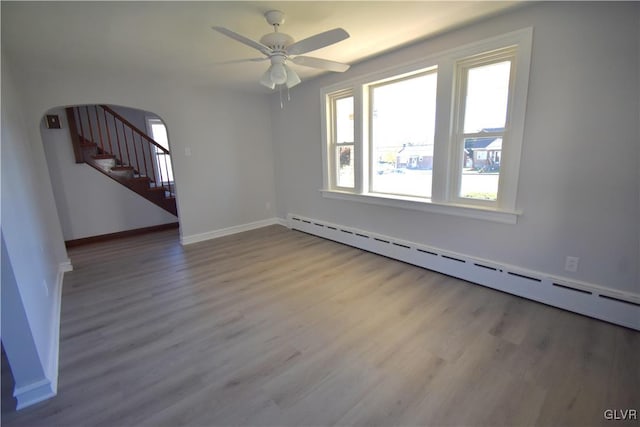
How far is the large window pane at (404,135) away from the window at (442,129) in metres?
0.01

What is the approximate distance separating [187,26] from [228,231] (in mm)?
3185

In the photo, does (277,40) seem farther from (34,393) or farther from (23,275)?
(34,393)

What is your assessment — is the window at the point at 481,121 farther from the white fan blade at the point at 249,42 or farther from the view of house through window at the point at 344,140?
the white fan blade at the point at 249,42

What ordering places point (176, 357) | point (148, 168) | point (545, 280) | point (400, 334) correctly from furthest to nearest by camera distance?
point (148, 168)
point (545, 280)
point (400, 334)
point (176, 357)

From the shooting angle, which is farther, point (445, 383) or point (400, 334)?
point (400, 334)

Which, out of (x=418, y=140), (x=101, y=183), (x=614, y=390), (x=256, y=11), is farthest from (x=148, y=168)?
(x=614, y=390)

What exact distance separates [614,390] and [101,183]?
6.42 meters

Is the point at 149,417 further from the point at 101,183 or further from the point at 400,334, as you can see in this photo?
the point at 101,183

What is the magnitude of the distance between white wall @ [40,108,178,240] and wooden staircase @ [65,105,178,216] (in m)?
0.12

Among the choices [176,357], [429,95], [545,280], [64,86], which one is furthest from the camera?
[64,86]

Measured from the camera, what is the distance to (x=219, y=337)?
7.03 ft

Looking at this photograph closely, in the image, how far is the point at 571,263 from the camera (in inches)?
89.7

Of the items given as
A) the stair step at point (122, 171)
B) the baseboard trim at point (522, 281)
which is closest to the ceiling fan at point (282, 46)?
the baseboard trim at point (522, 281)

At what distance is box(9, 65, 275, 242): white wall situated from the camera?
3.32 m
